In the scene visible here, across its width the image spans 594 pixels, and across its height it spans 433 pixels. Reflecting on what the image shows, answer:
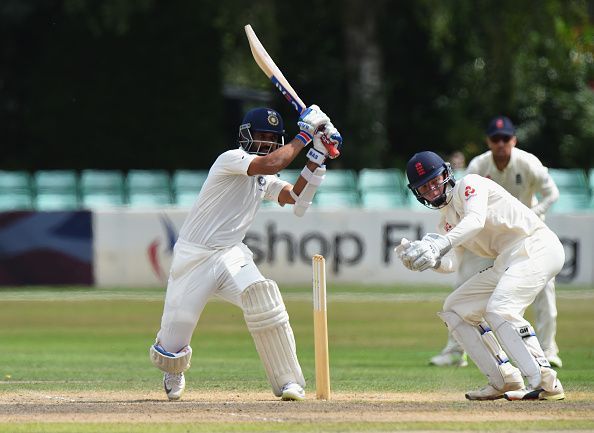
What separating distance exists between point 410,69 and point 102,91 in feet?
18.2

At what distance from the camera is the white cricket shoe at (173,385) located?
8531 millimetres

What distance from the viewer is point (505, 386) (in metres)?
8.29

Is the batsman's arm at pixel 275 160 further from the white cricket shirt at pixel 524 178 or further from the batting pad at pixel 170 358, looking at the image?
the white cricket shirt at pixel 524 178

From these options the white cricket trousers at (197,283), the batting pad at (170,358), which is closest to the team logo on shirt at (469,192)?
the white cricket trousers at (197,283)

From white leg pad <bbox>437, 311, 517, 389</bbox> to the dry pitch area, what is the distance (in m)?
0.16

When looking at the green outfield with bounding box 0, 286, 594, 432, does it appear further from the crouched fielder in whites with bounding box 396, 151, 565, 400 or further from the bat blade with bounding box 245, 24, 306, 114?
the bat blade with bounding box 245, 24, 306, 114

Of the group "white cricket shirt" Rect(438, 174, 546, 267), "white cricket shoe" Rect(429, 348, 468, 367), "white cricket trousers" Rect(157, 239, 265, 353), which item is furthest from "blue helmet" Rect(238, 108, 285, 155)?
"white cricket shoe" Rect(429, 348, 468, 367)

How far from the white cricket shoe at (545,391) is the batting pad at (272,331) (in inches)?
49.0

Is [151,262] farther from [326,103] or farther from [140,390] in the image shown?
[140,390]

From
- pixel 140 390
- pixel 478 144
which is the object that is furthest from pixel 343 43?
pixel 140 390

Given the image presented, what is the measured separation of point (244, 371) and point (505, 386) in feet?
9.04

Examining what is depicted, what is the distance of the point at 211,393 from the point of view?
895cm

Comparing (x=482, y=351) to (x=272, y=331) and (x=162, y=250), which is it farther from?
(x=162, y=250)

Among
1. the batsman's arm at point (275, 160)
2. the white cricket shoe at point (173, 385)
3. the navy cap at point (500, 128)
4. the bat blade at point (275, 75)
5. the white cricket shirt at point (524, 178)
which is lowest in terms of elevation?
the white cricket shoe at point (173, 385)
